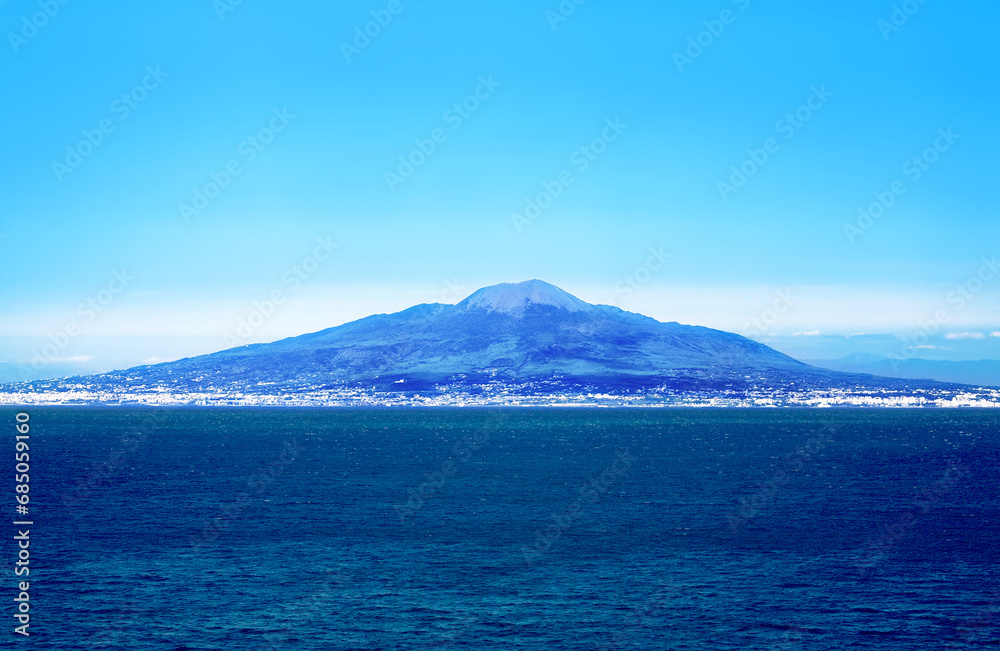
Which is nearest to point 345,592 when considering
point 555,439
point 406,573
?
point 406,573

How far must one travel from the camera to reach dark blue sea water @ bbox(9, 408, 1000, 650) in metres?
38.7

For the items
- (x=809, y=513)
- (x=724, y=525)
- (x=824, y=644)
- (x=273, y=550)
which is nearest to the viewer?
(x=824, y=644)

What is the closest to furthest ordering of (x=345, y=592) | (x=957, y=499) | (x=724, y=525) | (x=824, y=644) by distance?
(x=824, y=644) → (x=345, y=592) → (x=724, y=525) → (x=957, y=499)

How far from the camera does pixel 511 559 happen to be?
5247 cm

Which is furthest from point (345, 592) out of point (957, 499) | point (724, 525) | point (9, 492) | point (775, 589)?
point (957, 499)

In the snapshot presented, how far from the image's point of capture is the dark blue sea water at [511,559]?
38.7 metres

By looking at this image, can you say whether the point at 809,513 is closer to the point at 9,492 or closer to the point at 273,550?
the point at 273,550

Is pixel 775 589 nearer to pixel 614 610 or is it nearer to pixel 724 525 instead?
pixel 614 610

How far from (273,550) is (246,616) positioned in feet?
47.2

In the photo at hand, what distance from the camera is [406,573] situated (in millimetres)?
48750

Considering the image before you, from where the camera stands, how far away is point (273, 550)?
54625 millimetres

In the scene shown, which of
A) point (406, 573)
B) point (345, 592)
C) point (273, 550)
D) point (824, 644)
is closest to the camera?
point (824, 644)

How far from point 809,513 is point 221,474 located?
213 feet

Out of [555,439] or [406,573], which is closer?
[406,573]
